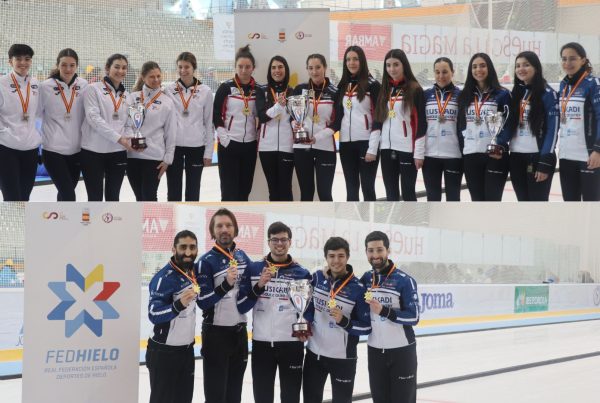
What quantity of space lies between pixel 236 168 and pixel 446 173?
1.75 meters

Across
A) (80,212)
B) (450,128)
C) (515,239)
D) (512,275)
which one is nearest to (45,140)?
(80,212)

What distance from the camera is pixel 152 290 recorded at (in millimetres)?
5676

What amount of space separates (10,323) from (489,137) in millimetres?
4296

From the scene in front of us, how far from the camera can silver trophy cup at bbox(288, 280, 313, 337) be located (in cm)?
545

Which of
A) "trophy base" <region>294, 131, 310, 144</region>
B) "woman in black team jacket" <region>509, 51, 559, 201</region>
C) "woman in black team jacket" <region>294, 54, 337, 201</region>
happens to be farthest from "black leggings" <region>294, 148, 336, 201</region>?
"woman in black team jacket" <region>509, 51, 559, 201</region>

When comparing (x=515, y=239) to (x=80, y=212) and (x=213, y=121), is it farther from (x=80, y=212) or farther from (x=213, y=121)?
(x=80, y=212)

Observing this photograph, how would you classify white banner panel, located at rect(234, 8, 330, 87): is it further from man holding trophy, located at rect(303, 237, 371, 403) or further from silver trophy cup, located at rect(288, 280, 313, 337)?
silver trophy cup, located at rect(288, 280, 313, 337)

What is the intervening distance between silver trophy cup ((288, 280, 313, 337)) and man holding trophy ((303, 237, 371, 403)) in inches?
7.2

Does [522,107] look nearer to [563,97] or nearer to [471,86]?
[563,97]

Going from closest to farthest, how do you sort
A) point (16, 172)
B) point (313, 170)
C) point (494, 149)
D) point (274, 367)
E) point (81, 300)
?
point (274, 367) < point (81, 300) < point (494, 149) < point (16, 172) < point (313, 170)

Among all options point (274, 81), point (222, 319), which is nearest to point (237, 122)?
point (274, 81)

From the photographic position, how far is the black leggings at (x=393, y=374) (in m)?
5.68

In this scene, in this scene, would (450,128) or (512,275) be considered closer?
(450,128)

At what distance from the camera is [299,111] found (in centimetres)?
654
